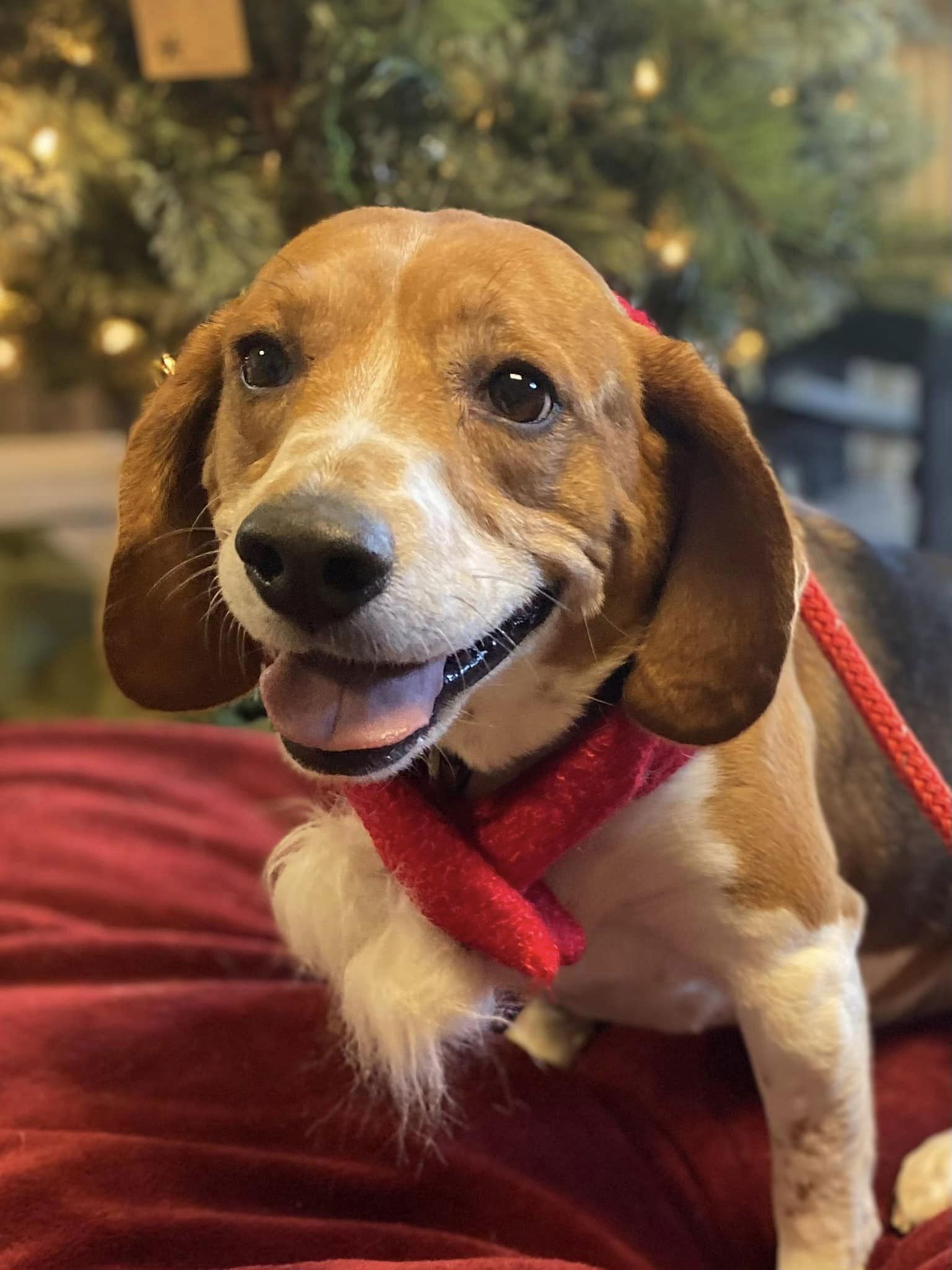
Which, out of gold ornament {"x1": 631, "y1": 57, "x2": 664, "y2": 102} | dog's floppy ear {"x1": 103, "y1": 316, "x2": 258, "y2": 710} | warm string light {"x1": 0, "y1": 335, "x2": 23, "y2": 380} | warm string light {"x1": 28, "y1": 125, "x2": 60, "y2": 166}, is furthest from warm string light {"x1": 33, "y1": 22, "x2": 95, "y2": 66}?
dog's floppy ear {"x1": 103, "y1": 316, "x2": 258, "y2": 710}

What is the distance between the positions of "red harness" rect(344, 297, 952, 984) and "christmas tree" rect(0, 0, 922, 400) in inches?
40.7

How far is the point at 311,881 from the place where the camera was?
114cm

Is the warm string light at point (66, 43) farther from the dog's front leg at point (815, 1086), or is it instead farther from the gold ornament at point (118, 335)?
the dog's front leg at point (815, 1086)

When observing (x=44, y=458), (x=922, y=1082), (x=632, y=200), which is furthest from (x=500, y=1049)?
(x=44, y=458)

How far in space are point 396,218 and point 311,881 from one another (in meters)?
0.63

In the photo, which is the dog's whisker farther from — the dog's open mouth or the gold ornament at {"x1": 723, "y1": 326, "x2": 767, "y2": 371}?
the gold ornament at {"x1": 723, "y1": 326, "x2": 767, "y2": 371}

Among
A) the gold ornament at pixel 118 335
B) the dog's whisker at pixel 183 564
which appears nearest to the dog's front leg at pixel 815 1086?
the dog's whisker at pixel 183 564

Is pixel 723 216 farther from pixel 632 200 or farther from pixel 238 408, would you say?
pixel 238 408

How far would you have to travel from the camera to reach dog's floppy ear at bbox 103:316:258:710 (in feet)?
3.45

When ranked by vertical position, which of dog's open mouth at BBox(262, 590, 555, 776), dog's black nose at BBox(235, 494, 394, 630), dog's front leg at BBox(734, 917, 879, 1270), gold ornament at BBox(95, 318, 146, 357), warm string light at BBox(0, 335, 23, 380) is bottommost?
dog's front leg at BBox(734, 917, 879, 1270)

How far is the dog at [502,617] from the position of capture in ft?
2.77

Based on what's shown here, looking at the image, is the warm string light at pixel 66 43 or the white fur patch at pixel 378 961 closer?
the white fur patch at pixel 378 961

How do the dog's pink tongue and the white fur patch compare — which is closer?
the dog's pink tongue

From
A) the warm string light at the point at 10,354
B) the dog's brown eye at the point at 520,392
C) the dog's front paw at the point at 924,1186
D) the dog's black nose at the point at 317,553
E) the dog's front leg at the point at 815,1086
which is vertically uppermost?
the dog's brown eye at the point at 520,392
